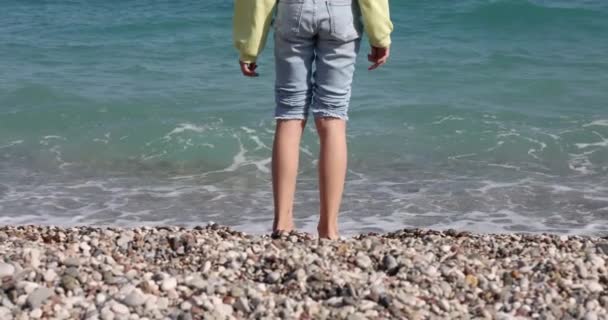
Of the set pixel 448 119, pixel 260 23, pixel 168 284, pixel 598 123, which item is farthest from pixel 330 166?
pixel 598 123

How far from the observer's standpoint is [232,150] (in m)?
9.82

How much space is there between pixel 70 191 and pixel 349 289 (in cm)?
480

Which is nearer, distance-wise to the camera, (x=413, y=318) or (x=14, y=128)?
(x=413, y=318)

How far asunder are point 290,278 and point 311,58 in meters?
1.24

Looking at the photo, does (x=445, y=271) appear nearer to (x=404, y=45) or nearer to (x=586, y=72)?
(x=586, y=72)

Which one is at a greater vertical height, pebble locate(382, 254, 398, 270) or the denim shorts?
the denim shorts

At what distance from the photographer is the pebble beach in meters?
3.98

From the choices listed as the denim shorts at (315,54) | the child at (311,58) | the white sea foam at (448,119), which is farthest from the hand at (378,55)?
the white sea foam at (448,119)

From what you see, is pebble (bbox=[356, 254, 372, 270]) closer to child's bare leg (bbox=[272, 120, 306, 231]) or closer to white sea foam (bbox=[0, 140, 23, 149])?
child's bare leg (bbox=[272, 120, 306, 231])

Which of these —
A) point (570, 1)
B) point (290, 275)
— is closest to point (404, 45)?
point (570, 1)

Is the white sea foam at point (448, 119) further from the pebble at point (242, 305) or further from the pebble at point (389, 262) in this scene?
the pebble at point (242, 305)

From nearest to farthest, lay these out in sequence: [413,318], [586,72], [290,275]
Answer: [413,318] < [290,275] < [586,72]

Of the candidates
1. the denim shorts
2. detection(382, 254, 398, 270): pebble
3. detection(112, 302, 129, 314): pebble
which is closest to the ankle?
the denim shorts

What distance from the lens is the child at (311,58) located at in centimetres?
489
